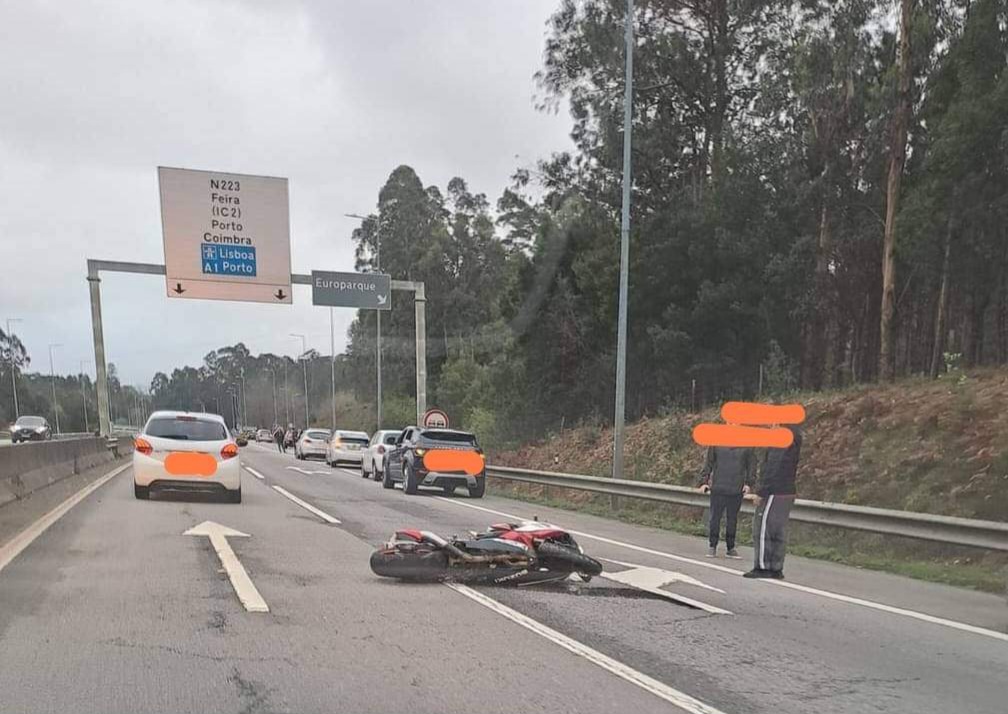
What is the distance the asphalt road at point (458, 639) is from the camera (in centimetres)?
508

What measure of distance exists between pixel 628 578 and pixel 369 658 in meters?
4.03

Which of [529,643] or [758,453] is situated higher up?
[758,453]

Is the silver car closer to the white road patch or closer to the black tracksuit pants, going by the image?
the black tracksuit pants

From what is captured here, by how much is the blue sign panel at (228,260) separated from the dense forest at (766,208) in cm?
1402

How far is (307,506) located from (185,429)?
97.6 inches

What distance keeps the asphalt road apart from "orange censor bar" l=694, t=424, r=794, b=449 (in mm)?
1478

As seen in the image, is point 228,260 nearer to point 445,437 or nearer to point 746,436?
point 445,437

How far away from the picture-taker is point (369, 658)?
576cm

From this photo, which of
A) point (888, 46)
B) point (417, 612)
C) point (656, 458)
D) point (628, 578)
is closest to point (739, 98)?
point (888, 46)

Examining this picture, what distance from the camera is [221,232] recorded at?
81.3ft

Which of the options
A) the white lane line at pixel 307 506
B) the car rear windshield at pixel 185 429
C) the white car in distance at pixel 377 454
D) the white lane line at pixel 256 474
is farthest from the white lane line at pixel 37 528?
the white car in distance at pixel 377 454

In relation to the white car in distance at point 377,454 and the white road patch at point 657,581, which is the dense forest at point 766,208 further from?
the white road patch at point 657,581

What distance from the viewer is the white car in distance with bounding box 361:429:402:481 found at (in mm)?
25750

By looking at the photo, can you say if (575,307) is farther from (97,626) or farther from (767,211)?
(97,626)
